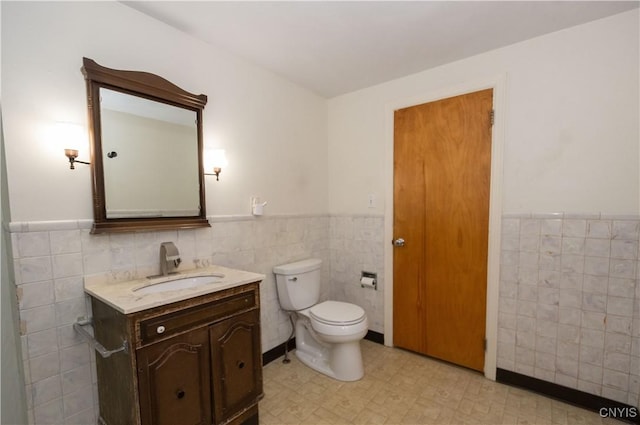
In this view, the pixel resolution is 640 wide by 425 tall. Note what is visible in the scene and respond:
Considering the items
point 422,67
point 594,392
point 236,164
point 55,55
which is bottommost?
point 594,392

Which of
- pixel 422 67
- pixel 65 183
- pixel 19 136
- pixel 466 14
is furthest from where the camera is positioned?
pixel 422 67

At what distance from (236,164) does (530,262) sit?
209cm

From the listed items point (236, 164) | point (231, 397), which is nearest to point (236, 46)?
point (236, 164)

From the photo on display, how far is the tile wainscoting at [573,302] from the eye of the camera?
1.63m

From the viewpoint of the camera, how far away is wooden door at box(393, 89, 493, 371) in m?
2.06

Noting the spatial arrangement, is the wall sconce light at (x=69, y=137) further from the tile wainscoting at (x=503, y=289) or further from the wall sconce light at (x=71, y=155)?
the tile wainscoting at (x=503, y=289)

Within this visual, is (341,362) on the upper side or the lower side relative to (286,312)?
lower

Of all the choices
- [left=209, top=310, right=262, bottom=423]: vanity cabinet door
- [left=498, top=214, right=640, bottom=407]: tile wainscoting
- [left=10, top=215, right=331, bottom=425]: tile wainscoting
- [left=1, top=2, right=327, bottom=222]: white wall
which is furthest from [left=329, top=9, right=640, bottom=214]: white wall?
[left=10, top=215, right=331, bottom=425]: tile wainscoting

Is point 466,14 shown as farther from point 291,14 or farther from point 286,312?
point 286,312

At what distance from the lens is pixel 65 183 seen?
→ 4.38ft

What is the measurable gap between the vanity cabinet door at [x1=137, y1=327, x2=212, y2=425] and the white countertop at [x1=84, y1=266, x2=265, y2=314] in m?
0.18

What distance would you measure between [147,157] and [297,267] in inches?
49.8

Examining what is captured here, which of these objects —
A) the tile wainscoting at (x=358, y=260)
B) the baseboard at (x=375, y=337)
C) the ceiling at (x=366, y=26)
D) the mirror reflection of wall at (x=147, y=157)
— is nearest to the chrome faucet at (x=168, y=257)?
the mirror reflection of wall at (x=147, y=157)

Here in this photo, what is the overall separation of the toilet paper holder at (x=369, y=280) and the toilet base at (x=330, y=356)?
0.57 m
